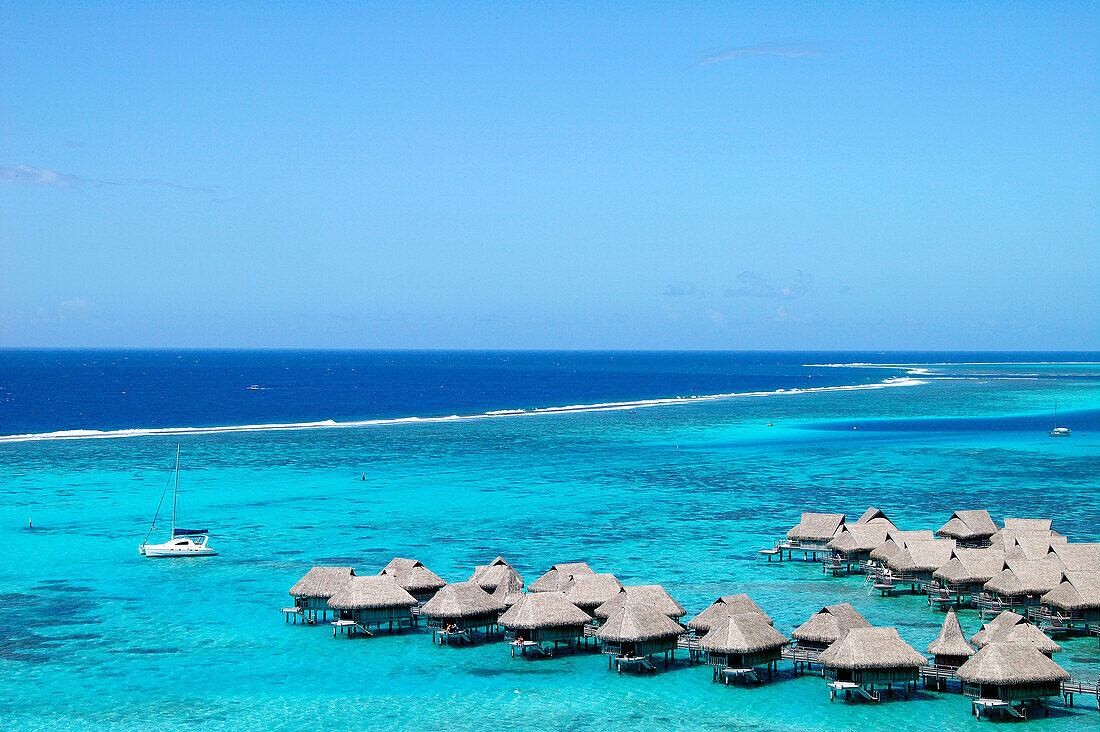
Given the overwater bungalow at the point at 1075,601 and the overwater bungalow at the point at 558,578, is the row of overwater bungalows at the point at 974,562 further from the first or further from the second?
the overwater bungalow at the point at 558,578

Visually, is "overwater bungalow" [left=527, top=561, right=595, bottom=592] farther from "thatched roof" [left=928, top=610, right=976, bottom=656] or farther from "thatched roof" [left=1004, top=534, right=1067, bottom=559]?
"thatched roof" [left=1004, top=534, right=1067, bottom=559]

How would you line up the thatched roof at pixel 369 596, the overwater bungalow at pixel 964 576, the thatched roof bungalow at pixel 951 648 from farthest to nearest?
the overwater bungalow at pixel 964 576 → the thatched roof at pixel 369 596 → the thatched roof bungalow at pixel 951 648

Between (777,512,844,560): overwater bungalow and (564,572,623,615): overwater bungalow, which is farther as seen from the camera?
(777,512,844,560): overwater bungalow

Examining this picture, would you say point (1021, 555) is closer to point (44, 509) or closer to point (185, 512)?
point (185, 512)

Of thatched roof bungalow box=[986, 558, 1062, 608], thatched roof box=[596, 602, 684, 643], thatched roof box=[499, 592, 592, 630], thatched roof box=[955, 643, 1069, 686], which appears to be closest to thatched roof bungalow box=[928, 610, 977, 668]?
thatched roof box=[955, 643, 1069, 686]

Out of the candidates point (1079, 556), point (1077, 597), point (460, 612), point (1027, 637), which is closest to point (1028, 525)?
point (1079, 556)

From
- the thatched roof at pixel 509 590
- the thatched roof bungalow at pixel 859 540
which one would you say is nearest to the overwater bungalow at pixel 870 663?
the thatched roof at pixel 509 590

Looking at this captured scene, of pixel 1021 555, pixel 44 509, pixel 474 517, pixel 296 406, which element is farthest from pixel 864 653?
pixel 296 406
